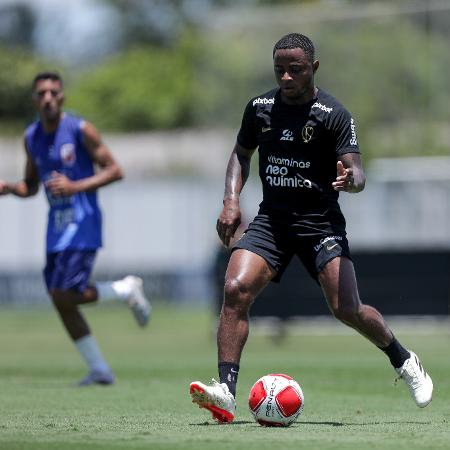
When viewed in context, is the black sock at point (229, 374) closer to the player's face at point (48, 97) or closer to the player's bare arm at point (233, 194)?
the player's bare arm at point (233, 194)

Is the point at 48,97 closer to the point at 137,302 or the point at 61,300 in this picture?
the point at 61,300

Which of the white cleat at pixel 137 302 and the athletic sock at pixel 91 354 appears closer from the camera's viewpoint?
the athletic sock at pixel 91 354

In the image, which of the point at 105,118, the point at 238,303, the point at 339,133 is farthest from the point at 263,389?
the point at 105,118

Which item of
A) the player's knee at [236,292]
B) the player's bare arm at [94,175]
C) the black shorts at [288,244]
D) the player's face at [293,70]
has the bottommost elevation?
the player's knee at [236,292]

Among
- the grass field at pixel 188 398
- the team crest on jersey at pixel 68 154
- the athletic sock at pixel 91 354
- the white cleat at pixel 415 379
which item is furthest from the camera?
the team crest on jersey at pixel 68 154

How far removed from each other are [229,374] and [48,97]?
15.9 ft

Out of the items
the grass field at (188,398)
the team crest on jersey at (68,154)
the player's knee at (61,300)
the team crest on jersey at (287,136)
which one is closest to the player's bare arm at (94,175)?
the team crest on jersey at (68,154)

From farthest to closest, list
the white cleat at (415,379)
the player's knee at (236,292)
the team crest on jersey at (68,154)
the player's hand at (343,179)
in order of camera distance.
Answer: the team crest on jersey at (68,154)
the white cleat at (415,379)
the player's knee at (236,292)
the player's hand at (343,179)

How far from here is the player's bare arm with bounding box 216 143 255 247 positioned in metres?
9.05

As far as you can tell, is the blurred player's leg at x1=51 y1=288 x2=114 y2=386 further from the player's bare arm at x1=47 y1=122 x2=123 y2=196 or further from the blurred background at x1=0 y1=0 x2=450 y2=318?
the blurred background at x1=0 y1=0 x2=450 y2=318

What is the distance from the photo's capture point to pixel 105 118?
194ft

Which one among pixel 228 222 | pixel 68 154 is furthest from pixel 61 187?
pixel 228 222

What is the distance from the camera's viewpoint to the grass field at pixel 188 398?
7863mm

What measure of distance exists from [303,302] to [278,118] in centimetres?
1329
